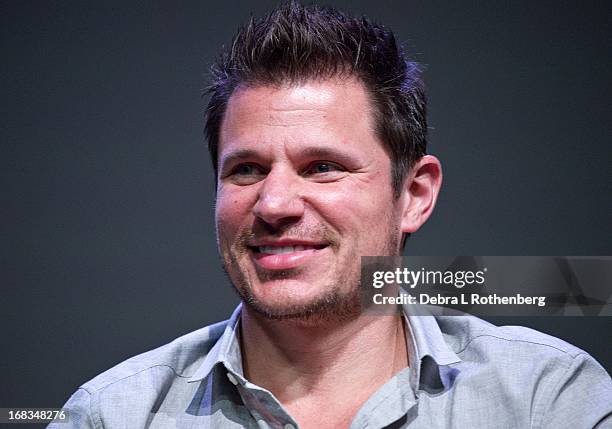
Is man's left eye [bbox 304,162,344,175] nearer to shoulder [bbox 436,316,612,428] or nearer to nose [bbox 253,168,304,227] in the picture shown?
nose [bbox 253,168,304,227]

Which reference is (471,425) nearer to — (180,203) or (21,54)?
(180,203)

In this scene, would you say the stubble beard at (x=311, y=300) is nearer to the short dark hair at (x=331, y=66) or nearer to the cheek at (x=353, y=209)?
the cheek at (x=353, y=209)

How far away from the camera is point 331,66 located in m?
1.75

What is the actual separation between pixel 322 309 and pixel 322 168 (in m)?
0.30

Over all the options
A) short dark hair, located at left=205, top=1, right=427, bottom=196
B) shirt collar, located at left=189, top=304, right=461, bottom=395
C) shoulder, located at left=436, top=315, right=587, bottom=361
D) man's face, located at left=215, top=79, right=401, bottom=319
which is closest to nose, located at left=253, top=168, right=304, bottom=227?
man's face, located at left=215, top=79, right=401, bottom=319

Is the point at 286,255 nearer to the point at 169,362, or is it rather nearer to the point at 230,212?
the point at 230,212

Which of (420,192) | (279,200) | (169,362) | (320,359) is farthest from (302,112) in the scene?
(169,362)


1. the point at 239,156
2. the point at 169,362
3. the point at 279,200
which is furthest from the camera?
the point at 169,362

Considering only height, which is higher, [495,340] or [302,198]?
[302,198]

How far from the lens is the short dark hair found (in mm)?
1745

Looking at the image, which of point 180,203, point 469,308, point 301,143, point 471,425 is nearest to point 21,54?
point 180,203

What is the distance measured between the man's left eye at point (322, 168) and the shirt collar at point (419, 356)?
0.39 metres

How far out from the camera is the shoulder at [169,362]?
1.77 m

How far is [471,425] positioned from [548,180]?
2.59ft
